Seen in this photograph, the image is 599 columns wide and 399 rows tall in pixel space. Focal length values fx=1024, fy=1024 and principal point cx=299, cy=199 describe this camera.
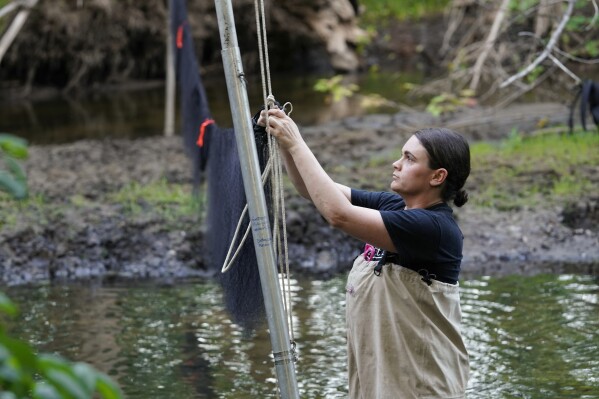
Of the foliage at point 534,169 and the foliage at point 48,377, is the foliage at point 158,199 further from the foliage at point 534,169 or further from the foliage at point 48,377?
the foliage at point 48,377

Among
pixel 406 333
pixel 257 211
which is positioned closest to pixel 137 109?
pixel 257 211

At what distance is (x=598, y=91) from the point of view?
29.6 ft

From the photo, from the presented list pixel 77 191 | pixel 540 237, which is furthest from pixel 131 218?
pixel 540 237

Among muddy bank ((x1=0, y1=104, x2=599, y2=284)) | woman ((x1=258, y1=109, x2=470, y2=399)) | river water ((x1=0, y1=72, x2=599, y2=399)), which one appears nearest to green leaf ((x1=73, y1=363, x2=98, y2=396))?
woman ((x1=258, y1=109, x2=470, y2=399))

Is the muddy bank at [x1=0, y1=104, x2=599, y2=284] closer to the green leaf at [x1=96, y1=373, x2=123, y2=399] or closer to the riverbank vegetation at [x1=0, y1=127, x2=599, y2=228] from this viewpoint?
the riverbank vegetation at [x1=0, y1=127, x2=599, y2=228]

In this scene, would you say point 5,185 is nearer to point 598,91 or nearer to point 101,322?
point 101,322

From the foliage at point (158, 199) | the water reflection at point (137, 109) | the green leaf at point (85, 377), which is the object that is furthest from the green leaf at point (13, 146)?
the water reflection at point (137, 109)

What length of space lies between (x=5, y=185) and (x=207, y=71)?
18.5 meters

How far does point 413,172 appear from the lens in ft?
9.68

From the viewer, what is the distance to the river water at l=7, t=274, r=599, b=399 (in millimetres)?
5188

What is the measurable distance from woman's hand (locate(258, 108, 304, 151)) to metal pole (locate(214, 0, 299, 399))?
0.31 feet

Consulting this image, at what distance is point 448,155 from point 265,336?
133 inches

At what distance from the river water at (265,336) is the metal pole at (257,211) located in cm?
136

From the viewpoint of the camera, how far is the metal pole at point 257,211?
302 centimetres
